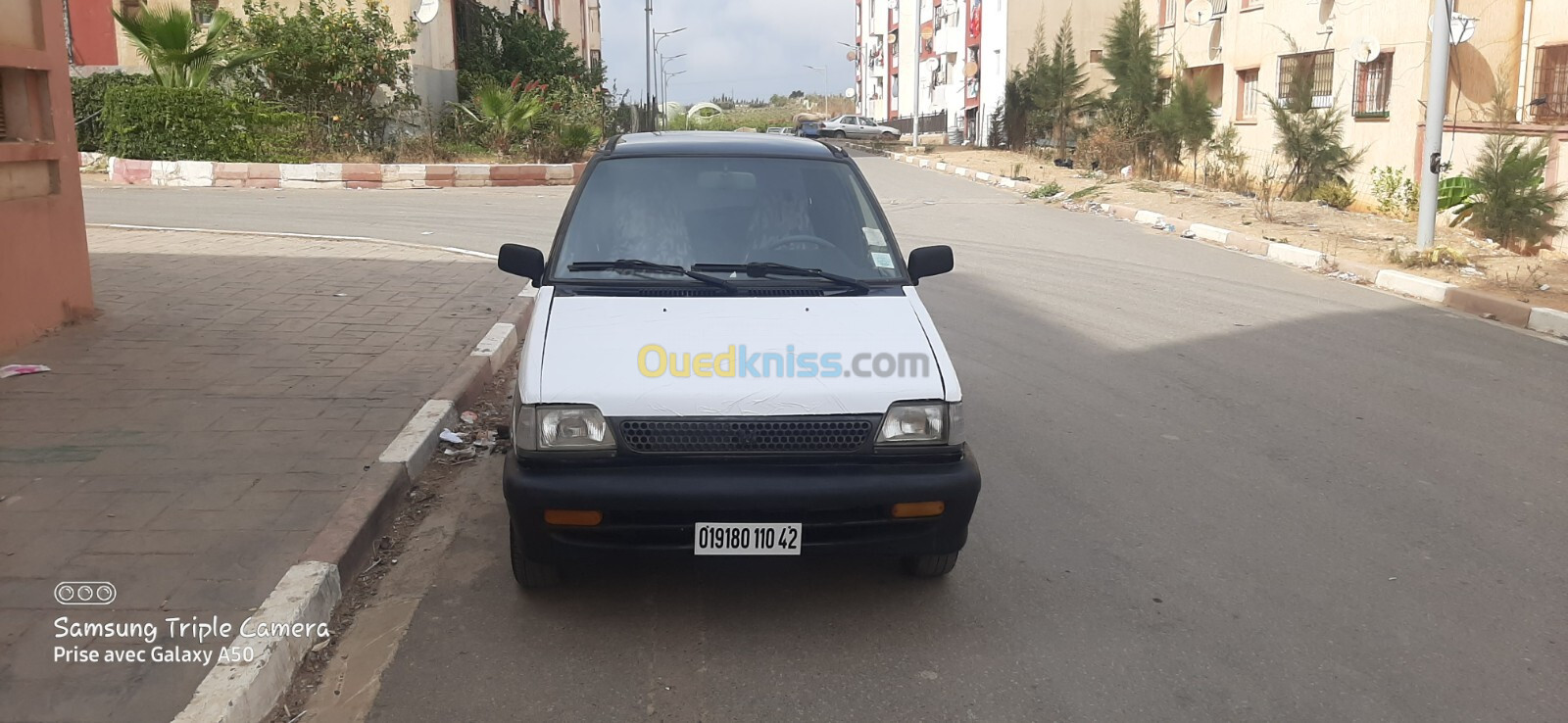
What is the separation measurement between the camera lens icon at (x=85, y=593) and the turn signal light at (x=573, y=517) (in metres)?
1.53

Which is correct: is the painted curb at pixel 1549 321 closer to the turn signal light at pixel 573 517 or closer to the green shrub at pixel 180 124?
the turn signal light at pixel 573 517

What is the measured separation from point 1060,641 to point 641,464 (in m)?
1.50

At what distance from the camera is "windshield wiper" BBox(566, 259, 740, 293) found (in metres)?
4.69

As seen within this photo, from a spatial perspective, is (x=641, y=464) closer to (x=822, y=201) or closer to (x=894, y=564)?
(x=894, y=564)

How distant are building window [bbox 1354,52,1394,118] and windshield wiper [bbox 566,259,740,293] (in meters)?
19.6

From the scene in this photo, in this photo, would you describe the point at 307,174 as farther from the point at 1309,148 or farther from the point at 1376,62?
the point at 1376,62

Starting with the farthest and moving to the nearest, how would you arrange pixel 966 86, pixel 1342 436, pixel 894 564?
pixel 966 86 → pixel 1342 436 → pixel 894 564

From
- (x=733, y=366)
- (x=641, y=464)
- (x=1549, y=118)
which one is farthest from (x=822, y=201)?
(x=1549, y=118)

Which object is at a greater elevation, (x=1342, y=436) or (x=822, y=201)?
(x=822, y=201)

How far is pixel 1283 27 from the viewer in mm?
24734

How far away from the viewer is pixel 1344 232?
1567 cm

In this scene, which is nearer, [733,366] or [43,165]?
[733,366]

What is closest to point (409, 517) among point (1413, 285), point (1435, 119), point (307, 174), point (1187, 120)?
point (1413, 285)

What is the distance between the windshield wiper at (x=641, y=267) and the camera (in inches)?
185
